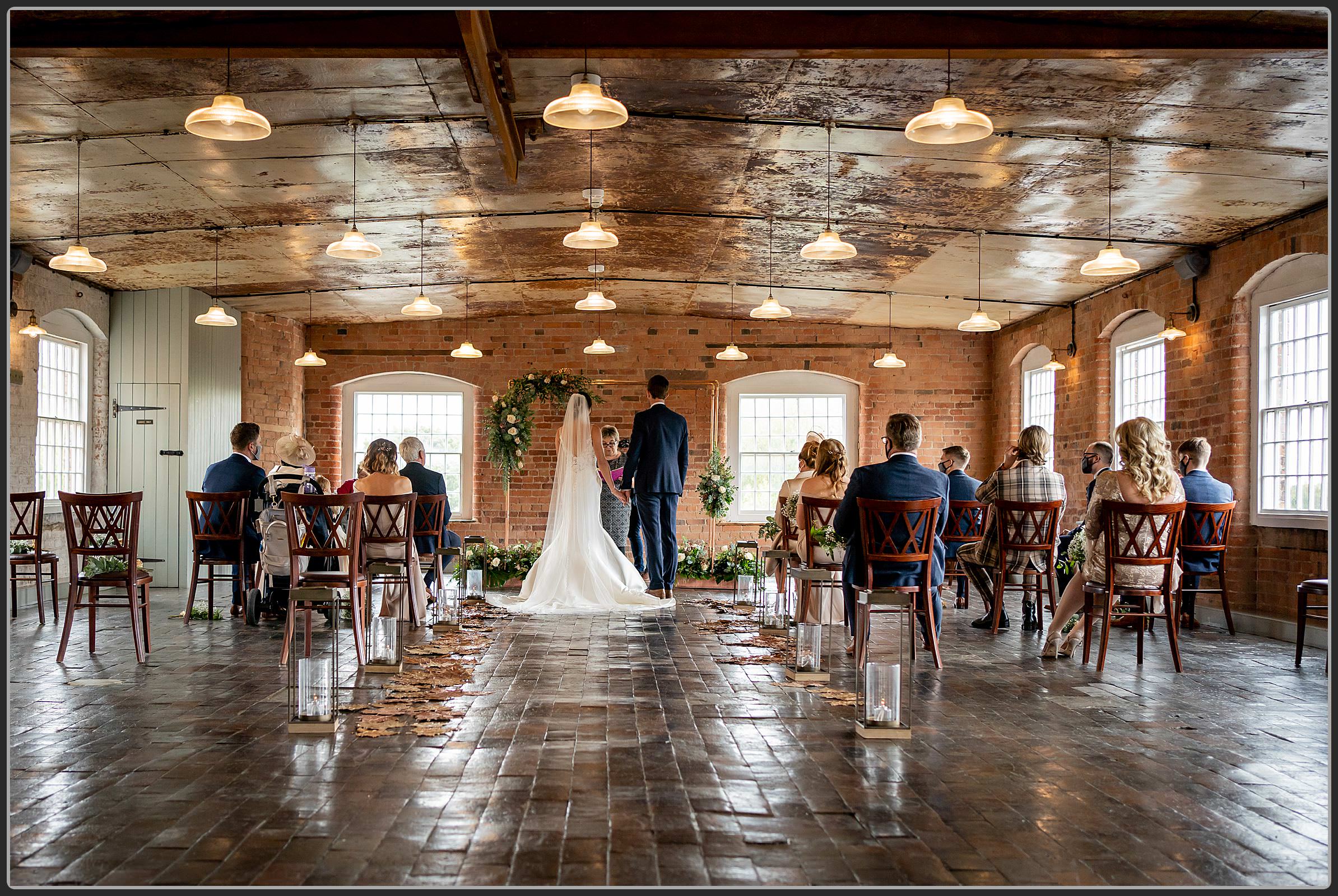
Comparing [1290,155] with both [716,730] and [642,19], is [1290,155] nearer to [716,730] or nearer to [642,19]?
[642,19]

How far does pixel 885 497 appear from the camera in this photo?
645cm

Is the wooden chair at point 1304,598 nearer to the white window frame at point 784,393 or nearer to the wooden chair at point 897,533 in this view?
the wooden chair at point 897,533

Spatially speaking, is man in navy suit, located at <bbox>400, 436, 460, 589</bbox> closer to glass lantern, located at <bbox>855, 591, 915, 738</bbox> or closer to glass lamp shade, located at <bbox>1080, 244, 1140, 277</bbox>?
glass lantern, located at <bbox>855, 591, 915, 738</bbox>

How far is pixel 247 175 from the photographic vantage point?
823cm

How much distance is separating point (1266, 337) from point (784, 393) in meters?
7.50

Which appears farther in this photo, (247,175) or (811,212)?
(811,212)

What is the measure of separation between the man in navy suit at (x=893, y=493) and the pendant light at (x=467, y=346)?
256 inches

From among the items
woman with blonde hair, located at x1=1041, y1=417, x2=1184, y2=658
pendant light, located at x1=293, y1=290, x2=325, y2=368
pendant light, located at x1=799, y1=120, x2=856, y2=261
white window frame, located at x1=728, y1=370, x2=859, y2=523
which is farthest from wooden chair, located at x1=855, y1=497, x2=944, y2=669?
white window frame, located at x1=728, y1=370, x2=859, y2=523

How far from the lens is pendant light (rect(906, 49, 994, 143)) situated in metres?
5.14

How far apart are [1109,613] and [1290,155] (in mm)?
3448

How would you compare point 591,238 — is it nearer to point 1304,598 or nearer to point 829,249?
point 829,249

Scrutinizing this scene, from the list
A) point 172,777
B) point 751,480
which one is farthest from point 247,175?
point 751,480

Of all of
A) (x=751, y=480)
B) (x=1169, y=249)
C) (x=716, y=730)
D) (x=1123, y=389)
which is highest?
(x=1169, y=249)

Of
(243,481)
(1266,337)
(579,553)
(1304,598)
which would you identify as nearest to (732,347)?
(579,553)
